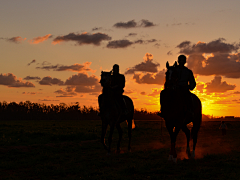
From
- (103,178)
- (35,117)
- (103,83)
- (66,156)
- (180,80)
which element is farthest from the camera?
(35,117)

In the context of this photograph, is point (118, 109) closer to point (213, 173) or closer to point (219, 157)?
point (219, 157)

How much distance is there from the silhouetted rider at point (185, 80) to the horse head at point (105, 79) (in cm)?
313

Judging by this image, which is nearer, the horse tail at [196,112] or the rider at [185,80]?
the rider at [185,80]

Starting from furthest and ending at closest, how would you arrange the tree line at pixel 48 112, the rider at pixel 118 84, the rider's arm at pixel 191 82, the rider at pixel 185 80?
1. the tree line at pixel 48 112
2. the rider at pixel 118 84
3. the rider's arm at pixel 191 82
4. the rider at pixel 185 80

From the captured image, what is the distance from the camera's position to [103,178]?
7.61m

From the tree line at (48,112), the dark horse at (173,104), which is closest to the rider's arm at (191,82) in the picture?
the dark horse at (173,104)

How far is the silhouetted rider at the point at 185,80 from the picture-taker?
33.9 ft

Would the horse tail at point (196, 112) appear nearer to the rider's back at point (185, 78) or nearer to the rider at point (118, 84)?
the rider's back at point (185, 78)

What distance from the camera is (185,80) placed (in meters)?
10.6

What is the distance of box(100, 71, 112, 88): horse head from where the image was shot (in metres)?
11.9

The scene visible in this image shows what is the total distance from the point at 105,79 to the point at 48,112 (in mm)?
171709

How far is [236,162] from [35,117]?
543 ft

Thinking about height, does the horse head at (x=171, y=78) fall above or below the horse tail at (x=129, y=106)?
above

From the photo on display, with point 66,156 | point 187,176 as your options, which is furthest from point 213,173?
point 66,156
